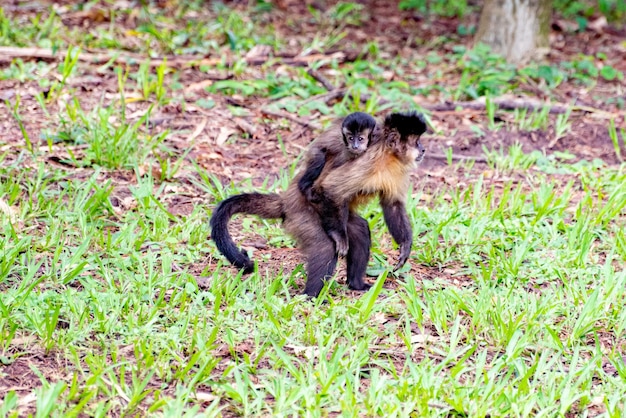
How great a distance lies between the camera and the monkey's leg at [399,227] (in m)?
5.69

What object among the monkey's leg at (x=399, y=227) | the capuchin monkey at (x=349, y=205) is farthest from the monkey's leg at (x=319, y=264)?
the monkey's leg at (x=399, y=227)

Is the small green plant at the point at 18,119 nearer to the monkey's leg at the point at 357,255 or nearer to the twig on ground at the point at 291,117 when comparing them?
the twig on ground at the point at 291,117

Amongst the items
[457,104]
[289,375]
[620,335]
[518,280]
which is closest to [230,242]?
[289,375]

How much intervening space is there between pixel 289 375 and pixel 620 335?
200 centimetres

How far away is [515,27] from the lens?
9984 millimetres

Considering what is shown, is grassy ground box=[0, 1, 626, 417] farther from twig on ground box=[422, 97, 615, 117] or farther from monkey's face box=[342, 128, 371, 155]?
monkey's face box=[342, 128, 371, 155]

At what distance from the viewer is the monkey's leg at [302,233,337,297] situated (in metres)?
5.41

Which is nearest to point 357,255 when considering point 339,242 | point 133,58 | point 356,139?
point 339,242

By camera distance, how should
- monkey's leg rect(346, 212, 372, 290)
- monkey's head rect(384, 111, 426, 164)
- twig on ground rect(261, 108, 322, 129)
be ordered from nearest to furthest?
monkey's head rect(384, 111, 426, 164) < monkey's leg rect(346, 212, 372, 290) < twig on ground rect(261, 108, 322, 129)

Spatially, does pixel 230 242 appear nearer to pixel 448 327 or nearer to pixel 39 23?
pixel 448 327

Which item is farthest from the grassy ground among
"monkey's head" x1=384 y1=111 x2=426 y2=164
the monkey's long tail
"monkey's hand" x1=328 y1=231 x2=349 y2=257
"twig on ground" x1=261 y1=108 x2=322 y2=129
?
"monkey's head" x1=384 y1=111 x2=426 y2=164

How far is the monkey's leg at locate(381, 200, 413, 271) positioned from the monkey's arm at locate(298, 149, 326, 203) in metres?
0.48

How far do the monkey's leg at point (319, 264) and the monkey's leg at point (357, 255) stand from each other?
244 millimetres

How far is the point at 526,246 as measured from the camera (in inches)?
238
